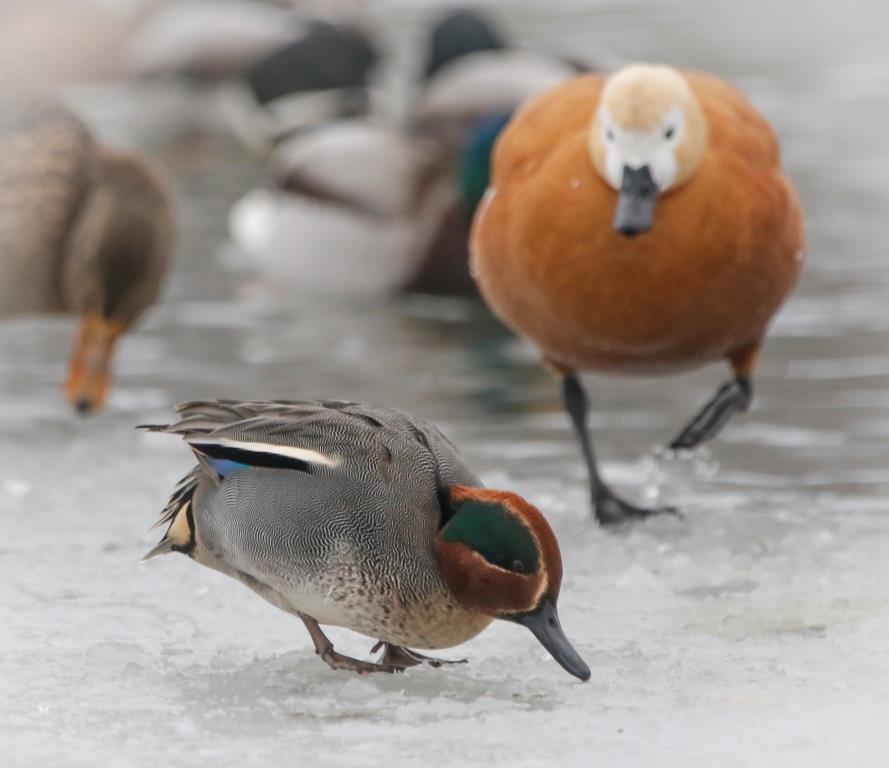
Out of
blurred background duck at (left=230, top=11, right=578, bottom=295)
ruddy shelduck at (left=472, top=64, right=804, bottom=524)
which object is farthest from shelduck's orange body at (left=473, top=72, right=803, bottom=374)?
blurred background duck at (left=230, top=11, right=578, bottom=295)

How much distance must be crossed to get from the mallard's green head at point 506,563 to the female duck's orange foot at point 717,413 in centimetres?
184

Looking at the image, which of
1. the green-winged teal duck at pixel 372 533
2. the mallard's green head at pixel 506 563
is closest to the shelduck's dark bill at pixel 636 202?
the green-winged teal duck at pixel 372 533

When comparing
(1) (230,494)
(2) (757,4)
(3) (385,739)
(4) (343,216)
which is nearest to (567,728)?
(3) (385,739)

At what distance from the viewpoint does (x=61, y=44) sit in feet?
42.5

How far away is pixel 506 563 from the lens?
3326 mm

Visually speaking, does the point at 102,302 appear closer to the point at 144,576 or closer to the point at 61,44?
the point at 144,576

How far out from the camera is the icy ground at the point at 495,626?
10.8 ft

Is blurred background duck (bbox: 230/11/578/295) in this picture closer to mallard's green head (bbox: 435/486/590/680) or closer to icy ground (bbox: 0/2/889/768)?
icy ground (bbox: 0/2/889/768)

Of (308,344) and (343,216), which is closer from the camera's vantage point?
(308,344)

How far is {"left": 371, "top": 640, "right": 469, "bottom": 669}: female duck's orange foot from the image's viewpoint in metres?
3.67

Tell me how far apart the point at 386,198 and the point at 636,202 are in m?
4.37

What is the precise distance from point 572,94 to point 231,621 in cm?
199

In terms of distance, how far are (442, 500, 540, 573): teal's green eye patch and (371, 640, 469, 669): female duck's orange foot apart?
0.40 meters

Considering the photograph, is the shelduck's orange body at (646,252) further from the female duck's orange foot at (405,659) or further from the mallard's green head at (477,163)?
the mallard's green head at (477,163)
